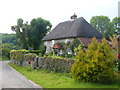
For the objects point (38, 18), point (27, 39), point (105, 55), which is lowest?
point (105, 55)

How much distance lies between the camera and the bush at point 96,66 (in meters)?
8.36

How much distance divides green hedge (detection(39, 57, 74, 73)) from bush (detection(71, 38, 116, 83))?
2.61 metres

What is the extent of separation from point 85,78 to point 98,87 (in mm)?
1219

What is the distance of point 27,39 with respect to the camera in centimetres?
4862

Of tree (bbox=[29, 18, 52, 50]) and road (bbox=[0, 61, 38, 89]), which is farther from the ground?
tree (bbox=[29, 18, 52, 50])

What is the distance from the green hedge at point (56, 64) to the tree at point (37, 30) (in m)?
32.2

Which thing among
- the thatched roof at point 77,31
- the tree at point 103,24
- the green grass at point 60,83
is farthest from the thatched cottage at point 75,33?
the tree at point 103,24

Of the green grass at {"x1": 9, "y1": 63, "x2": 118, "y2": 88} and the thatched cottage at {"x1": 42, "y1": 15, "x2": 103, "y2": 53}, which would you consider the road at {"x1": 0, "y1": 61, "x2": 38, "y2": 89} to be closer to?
the green grass at {"x1": 9, "y1": 63, "x2": 118, "y2": 88}

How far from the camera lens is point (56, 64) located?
13.2 m

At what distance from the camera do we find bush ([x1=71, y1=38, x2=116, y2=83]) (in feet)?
27.4

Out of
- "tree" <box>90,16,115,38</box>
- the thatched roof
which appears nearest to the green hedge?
the thatched roof

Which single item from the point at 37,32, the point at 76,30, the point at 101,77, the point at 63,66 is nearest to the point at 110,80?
the point at 101,77

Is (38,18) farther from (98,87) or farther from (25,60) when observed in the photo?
(98,87)

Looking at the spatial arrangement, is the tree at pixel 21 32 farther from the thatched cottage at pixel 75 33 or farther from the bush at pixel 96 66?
the bush at pixel 96 66
